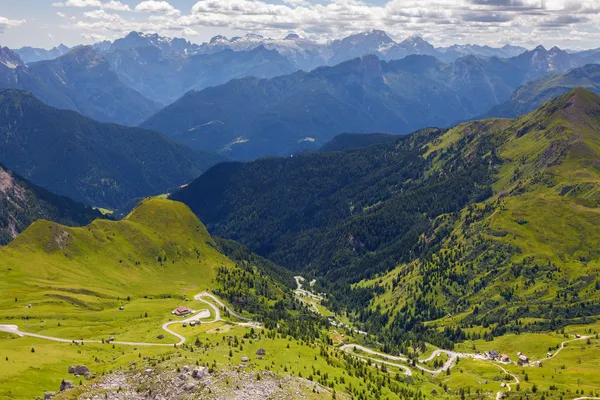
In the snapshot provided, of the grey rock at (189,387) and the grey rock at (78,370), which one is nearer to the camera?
the grey rock at (189,387)

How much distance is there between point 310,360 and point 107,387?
242 ft

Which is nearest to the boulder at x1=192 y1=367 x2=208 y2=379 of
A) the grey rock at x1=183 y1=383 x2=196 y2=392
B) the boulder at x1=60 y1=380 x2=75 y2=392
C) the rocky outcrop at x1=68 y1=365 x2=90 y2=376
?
the grey rock at x1=183 y1=383 x2=196 y2=392

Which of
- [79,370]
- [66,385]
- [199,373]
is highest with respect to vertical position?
[199,373]

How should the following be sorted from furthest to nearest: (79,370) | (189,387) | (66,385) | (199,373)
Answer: (79,370), (199,373), (66,385), (189,387)

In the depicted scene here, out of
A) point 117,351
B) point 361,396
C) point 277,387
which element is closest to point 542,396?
point 361,396

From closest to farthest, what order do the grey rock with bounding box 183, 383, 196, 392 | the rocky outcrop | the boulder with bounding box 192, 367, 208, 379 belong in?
the grey rock with bounding box 183, 383, 196, 392 < the boulder with bounding box 192, 367, 208, 379 < the rocky outcrop

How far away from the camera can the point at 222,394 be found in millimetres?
140125

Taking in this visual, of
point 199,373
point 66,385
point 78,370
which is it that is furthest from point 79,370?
point 199,373

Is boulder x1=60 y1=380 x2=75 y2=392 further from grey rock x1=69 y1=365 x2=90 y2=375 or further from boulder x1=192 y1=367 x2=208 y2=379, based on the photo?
boulder x1=192 y1=367 x2=208 y2=379

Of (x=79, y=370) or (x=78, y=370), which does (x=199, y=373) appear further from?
(x=78, y=370)

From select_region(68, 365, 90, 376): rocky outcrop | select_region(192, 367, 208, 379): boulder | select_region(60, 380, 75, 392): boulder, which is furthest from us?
select_region(68, 365, 90, 376): rocky outcrop

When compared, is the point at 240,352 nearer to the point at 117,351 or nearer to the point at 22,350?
the point at 117,351

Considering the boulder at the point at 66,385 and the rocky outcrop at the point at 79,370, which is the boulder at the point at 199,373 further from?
the rocky outcrop at the point at 79,370

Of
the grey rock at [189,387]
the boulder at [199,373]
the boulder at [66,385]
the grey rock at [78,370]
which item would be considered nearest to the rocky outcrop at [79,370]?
the grey rock at [78,370]
